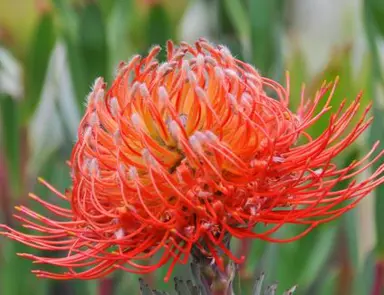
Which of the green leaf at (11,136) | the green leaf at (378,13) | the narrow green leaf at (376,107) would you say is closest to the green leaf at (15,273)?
the green leaf at (11,136)

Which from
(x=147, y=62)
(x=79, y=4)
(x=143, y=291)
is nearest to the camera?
(x=143, y=291)

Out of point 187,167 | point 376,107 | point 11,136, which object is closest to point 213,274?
point 187,167

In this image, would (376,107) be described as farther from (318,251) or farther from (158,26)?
(158,26)

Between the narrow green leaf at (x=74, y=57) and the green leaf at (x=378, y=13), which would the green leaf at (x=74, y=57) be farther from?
the green leaf at (x=378, y=13)

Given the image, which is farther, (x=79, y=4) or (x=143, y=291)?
(x=79, y=4)

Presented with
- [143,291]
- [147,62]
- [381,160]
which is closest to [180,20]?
[381,160]

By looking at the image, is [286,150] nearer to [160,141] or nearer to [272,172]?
[272,172]
